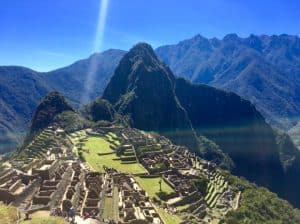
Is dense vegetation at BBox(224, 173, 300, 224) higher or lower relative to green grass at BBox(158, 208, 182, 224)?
lower

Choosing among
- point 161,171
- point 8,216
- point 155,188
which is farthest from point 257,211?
point 8,216

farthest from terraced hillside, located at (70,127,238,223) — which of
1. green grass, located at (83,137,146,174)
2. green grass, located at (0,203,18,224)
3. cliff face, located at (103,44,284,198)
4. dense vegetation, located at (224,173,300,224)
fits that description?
cliff face, located at (103,44,284,198)

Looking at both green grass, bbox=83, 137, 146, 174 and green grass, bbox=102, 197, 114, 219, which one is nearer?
green grass, bbox=102, 197, 114, 219

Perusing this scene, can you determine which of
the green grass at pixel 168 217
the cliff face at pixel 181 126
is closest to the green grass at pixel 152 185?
the green grass at pixel 168 217

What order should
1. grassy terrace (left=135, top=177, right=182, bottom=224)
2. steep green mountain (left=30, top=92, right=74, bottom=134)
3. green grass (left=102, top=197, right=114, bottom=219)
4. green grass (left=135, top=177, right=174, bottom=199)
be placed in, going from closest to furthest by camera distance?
green grass (left=102, top=197, right=114, bottom=219) → grassy terrace (left=135, top=177, right=182, bottom=224) → green grass (left=135, top=177, right=174, bottom=199) → steep green mountain (left=30, top=92, right=74, bottom=134)

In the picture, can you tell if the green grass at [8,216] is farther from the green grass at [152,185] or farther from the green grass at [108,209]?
the green grass at [152,185]

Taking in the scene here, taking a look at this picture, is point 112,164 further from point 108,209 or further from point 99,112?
point 99,112

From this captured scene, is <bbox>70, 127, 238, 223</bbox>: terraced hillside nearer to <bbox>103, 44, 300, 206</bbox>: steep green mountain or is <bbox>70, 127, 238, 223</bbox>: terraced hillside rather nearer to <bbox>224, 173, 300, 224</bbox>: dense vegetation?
<bbox>224, 173, 300, 224</bbox>: dense vegetation

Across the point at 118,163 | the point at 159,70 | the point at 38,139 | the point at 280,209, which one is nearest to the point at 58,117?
the point at 38,139

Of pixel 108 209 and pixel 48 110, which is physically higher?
pixel 48 110
